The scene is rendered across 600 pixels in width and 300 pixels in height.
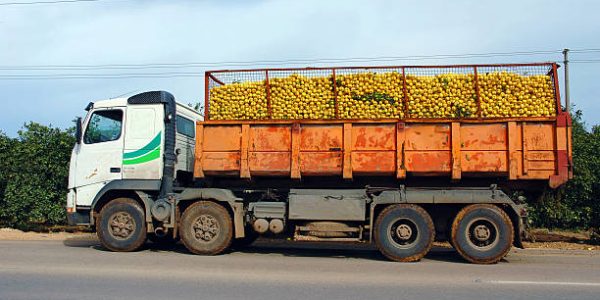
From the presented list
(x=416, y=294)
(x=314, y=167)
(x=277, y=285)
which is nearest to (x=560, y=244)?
(x=314, y=167)

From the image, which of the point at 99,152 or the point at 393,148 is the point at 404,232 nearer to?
the point at 393,148

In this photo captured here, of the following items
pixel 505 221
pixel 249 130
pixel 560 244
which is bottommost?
pixel 560 244

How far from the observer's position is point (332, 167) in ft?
30.7

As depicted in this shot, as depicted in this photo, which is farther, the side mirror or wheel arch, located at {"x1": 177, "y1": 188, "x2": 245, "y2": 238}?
the side mirror

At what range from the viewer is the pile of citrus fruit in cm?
912

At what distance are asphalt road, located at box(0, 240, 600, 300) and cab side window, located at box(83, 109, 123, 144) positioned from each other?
2193mm

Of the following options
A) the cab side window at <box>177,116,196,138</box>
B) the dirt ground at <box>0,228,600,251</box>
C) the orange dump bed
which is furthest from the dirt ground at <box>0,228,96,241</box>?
the orange dump bed

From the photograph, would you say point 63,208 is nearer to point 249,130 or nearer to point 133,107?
point 133,107

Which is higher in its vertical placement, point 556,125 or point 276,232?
point 556,125

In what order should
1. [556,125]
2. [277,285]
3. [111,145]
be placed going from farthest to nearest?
1. [111,145]
2. [556,125]
3. [277,285]

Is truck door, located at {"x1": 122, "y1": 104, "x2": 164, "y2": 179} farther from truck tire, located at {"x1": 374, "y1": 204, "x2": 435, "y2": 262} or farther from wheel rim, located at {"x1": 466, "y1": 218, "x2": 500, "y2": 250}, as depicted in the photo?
wheel rim, located at {"x1": 466, "y1": 218, "x2": 500, "y2": 250}

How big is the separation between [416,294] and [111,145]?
658 cm

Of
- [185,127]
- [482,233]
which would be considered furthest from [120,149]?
A: [482,233]

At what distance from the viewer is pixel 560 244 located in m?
12.7
